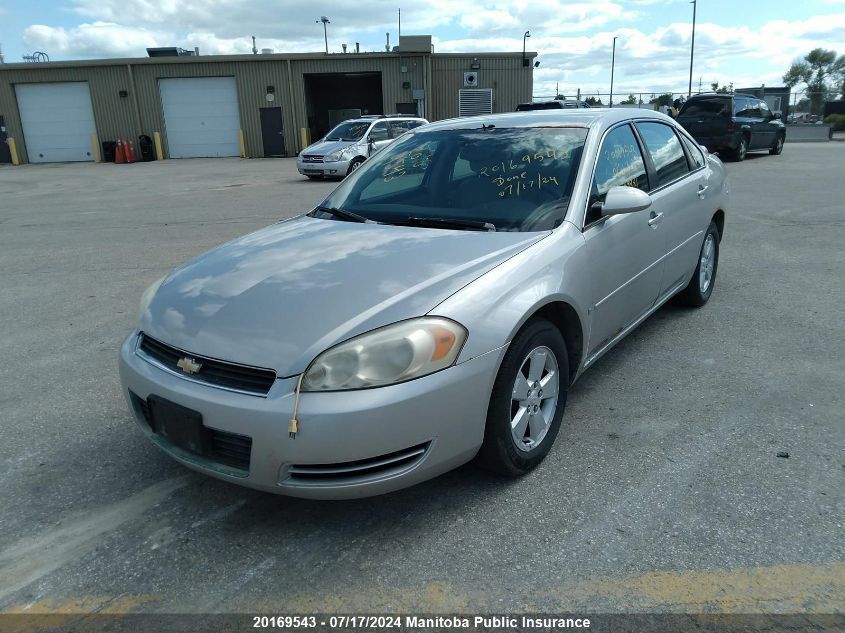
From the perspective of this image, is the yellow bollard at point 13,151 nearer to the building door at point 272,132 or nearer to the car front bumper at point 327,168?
the building door at point 272,132

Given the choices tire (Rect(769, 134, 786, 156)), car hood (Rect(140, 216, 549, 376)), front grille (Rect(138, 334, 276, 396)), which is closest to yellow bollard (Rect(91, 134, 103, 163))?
tire (Rect(769, 134, 786, 156))

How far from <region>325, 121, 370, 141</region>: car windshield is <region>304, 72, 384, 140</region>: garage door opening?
14732 mm

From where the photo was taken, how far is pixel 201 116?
30.1 meters

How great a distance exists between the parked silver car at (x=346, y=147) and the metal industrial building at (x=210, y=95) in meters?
12.0

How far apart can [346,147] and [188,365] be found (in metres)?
15.6

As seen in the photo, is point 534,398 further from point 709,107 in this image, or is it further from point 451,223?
point 709,107

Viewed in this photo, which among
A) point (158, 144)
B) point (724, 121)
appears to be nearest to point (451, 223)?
point (724, 121)

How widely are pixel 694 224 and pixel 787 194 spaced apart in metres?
9.02

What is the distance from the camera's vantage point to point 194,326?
258 cm

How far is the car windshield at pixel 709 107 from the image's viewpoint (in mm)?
17984

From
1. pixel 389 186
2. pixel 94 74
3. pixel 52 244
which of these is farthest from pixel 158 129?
pixel 389 186

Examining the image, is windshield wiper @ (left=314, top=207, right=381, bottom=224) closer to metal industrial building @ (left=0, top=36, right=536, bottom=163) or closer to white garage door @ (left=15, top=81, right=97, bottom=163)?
metal industrial building @ (left=0, top=36, right=536, bottom=163)

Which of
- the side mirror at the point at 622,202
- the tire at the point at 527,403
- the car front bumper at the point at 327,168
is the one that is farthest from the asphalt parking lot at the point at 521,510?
the car front bumper at the point at 327,168

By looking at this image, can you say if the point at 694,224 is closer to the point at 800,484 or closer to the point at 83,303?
the point at 800,484
